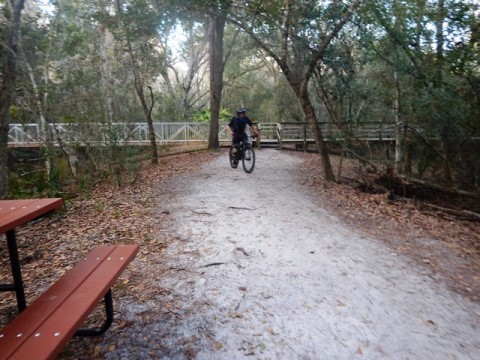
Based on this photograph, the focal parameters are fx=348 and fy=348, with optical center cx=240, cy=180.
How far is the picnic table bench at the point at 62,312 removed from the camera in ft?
5.79

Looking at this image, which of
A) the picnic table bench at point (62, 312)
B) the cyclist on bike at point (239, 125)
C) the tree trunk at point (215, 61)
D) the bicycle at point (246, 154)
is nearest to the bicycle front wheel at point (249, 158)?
the bicycle at point (246, 154)

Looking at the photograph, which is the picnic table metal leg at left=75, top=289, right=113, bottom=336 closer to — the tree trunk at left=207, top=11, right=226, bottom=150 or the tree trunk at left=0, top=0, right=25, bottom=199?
the tree trunk at left=0, top=0, right=25, bottom=199

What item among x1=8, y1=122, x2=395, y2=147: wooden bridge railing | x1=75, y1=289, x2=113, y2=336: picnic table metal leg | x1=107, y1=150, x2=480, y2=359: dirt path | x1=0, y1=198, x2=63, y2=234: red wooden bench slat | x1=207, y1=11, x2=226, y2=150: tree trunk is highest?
x1=207, y1=11, x2=226, y2=150: tree trunk

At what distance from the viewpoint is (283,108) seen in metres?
26.8

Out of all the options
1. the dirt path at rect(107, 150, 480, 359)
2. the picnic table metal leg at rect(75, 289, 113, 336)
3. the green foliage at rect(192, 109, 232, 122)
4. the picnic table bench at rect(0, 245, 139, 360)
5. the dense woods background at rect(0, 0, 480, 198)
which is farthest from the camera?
the green foliage at rect(192, 109, 232, 122)

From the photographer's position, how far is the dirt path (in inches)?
113

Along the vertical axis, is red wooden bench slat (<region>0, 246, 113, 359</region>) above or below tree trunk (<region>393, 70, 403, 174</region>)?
below

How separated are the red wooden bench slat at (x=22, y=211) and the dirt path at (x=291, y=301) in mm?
1239

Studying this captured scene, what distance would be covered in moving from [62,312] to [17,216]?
2.63 ft

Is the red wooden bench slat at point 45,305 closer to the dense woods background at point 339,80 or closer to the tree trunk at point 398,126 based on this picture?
the dense woods background at point 339,80

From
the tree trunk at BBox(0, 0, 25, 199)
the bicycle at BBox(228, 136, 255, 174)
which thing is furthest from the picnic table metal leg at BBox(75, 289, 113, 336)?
the bicycle at BBox(228, 136, 255, 174)

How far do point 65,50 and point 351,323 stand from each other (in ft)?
50.6

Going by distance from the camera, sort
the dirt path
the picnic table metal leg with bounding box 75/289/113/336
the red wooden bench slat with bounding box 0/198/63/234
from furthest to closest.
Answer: the dirt path
the picnic table metal leg with bounding box 75/289/113/336
the red wooden bench slat with bounding box 0/198/63/234

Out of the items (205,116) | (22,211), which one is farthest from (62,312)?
(205,116)
